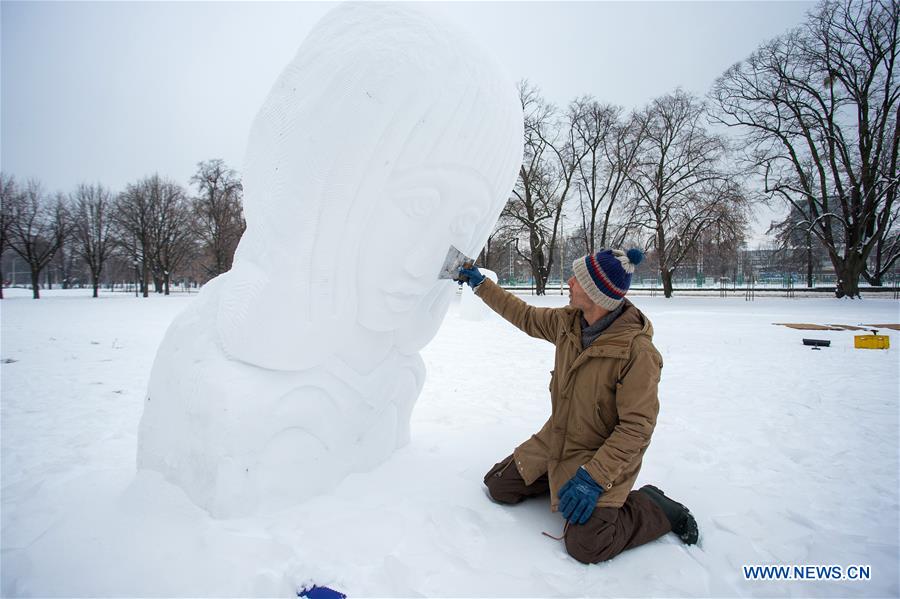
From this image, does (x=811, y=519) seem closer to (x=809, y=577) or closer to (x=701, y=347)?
(x=809, y=577)

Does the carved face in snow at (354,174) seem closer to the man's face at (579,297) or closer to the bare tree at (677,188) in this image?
the man's face at (579,297)

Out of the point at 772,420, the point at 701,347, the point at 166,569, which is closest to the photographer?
the point at 166,569

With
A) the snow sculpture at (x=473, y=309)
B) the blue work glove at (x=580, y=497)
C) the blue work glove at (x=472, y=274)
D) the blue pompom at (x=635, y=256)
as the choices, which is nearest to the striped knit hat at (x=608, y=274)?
the blue pompom at (x=635, y=256)

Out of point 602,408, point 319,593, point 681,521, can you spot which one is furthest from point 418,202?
point 681,521

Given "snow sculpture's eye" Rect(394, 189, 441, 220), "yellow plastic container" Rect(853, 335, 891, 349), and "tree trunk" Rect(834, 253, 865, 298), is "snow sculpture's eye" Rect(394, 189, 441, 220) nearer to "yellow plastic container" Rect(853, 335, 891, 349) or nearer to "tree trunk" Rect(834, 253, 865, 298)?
"yellow plastic container" Rect(853, 335, 891, 349)

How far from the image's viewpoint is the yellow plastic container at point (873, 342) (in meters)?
6.42

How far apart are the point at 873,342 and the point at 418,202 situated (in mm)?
7997

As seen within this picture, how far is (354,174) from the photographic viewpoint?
193cm

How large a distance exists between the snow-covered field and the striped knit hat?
45.0 inches

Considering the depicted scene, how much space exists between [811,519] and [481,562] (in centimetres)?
179

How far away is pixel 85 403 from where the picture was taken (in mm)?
4020

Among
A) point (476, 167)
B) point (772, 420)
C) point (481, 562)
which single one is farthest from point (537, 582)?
point (772, 420)

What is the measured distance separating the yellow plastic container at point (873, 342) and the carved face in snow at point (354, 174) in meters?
7.58

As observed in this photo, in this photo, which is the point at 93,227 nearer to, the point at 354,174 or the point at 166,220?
the point at 166,220
